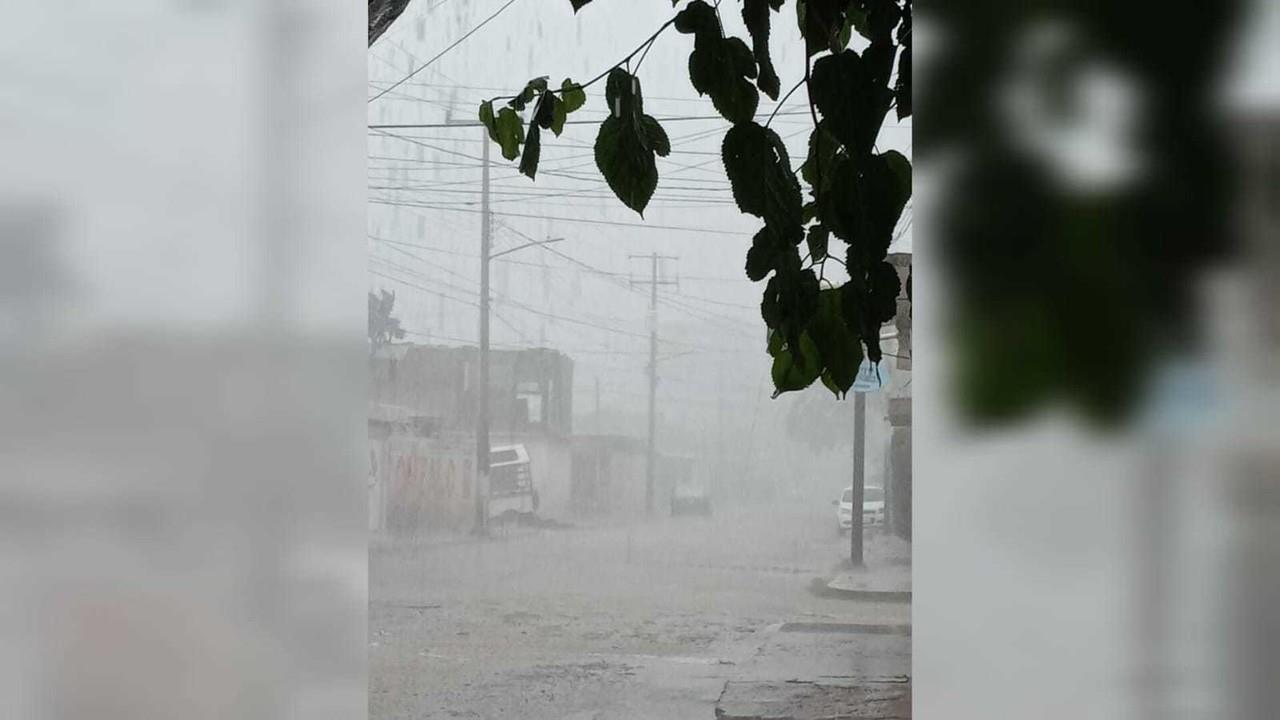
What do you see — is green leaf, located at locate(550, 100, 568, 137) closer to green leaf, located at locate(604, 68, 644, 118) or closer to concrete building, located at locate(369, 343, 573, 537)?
green leaf, located at locate(604, 68, 644, 118)

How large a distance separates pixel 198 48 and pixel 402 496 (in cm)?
269

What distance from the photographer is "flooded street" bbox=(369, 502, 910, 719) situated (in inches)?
108

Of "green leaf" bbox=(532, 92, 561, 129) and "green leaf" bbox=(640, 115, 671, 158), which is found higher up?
"green leaf" bbox=(532, 92, 561, 129)

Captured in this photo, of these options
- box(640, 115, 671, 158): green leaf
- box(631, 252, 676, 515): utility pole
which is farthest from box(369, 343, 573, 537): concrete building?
box(640, 115, 671, 158): green leaf

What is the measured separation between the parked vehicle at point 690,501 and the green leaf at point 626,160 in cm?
240

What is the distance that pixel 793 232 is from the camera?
490 mm

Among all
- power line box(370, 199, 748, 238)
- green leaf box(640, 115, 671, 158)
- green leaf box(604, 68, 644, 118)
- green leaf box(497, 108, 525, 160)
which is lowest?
green leaf box(640, 115, 671, 158)

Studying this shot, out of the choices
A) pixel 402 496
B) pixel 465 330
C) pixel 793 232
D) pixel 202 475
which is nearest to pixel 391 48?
pixel 465 330

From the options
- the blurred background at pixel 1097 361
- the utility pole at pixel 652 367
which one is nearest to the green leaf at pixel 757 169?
the blurred background at pixel 1097 361

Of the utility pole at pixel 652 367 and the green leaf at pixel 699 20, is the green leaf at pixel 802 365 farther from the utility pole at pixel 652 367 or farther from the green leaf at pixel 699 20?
the utility pole at pixel 652 367

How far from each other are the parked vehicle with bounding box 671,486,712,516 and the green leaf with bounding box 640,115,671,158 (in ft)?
7.71

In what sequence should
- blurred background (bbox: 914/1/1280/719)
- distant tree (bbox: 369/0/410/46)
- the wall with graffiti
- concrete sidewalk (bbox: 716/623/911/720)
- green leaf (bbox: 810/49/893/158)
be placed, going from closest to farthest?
1. blurred background (bbox: 914/1/1280/719)
2. green leaf (bbox: 810/49/893/158)
3. distant tree (bbox: 369/0/410/46)
4. concrete sidewalk (bbox: 716/623/911/720)
5. the wall with graffiti

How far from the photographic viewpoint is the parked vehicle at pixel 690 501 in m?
2.90

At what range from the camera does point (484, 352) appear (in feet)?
9.64
